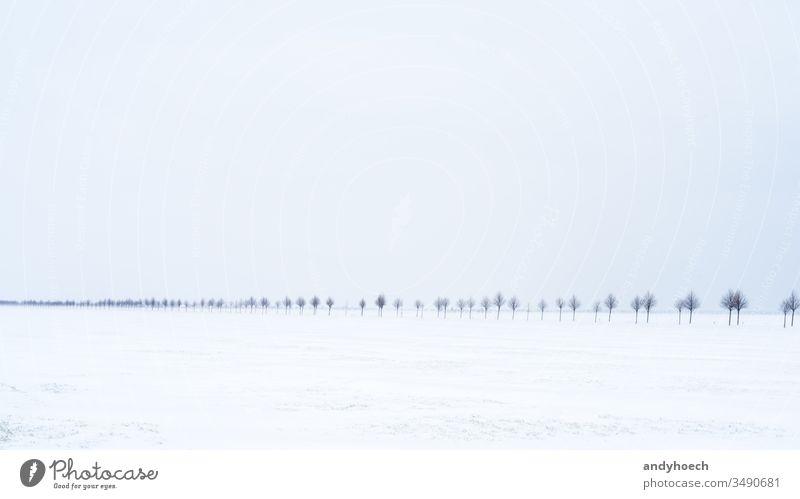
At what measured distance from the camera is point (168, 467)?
10.6m

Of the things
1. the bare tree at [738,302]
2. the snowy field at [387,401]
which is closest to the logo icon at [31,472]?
the snowy field at [387,401]

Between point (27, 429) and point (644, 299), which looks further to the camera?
point (644, 299)

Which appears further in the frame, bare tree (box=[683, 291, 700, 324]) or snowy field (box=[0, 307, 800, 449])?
bare tree (box=[683, 291, 700, 324])

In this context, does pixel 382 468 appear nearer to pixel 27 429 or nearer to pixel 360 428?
pixel 360 428

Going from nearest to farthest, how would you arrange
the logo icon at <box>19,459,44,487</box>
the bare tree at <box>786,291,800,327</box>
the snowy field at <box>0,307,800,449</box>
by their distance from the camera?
the logo icon at <box>19,459,44,487</box> → the snowy field at <box>0,307,800,449</box> → the bare tree at <box>786,291,800,327</box>

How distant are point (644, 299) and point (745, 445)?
412 ft

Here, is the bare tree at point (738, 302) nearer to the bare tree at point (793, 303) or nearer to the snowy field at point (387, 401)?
the bare tree at point (793, 303)

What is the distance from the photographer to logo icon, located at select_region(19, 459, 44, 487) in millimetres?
10328

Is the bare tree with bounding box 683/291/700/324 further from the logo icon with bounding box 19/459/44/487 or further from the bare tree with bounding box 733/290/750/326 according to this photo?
the logo icon with bounding box 19/459/44/487

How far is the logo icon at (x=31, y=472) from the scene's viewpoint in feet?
33.9

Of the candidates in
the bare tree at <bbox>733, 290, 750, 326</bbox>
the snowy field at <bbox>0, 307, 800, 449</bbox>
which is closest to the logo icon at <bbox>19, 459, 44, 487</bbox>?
the snowy field at <bbox>0, 307, 800, 449</bbox>

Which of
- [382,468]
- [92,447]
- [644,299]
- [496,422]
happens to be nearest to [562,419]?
[496,422]

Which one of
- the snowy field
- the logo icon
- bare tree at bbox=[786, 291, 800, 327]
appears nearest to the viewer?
the logo icon

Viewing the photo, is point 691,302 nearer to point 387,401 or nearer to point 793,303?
point 793,303
